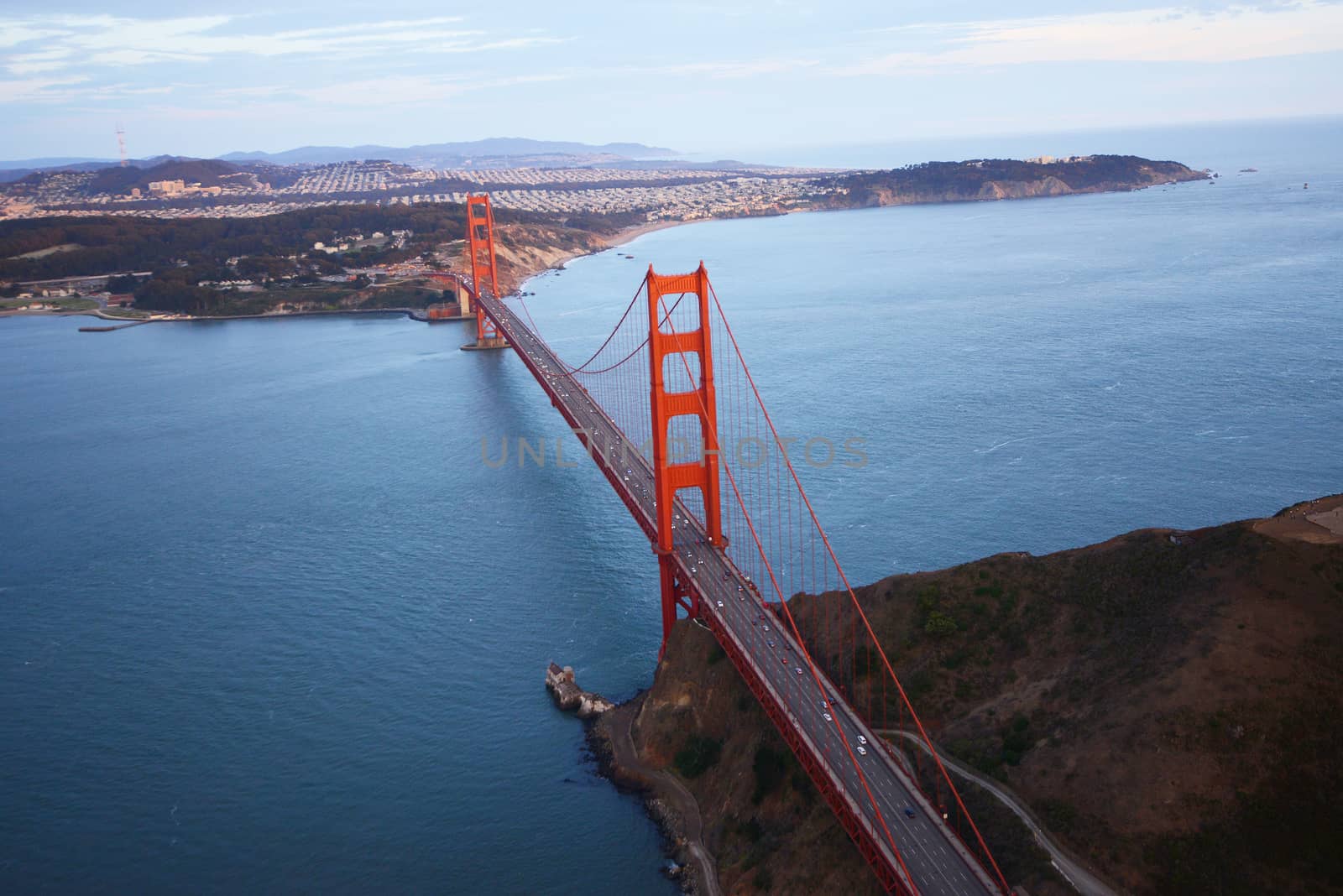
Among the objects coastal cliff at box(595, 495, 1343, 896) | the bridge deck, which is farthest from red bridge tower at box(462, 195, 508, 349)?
coastal cliff at box(595, 495, 1343, 896)

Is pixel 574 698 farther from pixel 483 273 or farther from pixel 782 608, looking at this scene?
pixel 483 273

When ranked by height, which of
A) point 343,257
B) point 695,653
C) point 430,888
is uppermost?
point 343,257

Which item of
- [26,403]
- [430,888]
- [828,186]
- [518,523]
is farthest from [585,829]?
[828,186]

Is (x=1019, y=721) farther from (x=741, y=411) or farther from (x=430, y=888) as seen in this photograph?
(x=741, y=411)

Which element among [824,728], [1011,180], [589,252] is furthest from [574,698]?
[1011,180]

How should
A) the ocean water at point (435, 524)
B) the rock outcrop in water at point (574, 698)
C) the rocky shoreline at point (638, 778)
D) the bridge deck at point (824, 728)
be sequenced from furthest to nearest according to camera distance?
1. the rock outcrop in water at point (574, 698)
2. the ocean water at point (435, 524)
3. the rocky shoreline at point (638, 778)
4. the bridge deck at point (824, 728)

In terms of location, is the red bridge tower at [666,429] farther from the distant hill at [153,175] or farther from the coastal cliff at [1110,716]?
the distant hill at [153,175]

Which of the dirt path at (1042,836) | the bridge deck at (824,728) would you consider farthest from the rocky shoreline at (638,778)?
the dirt path at (1042,836)
